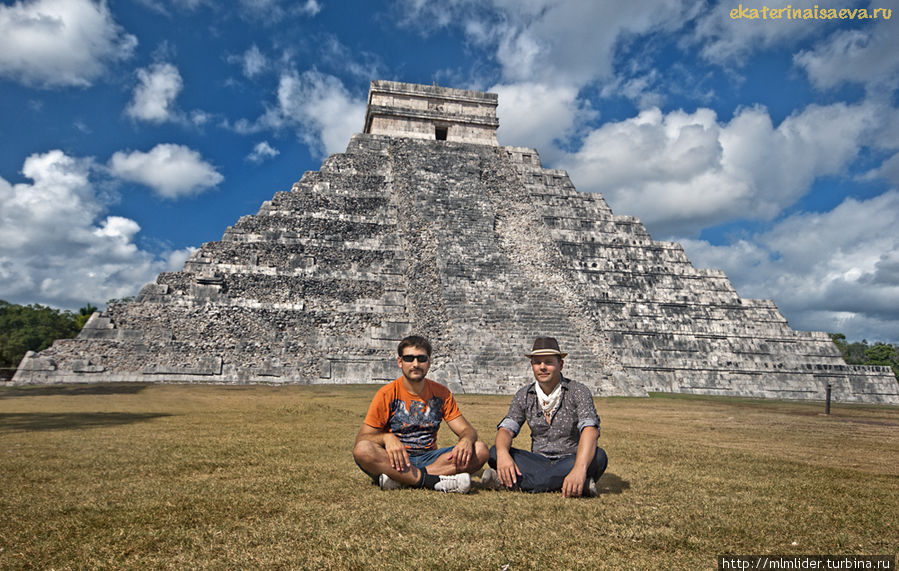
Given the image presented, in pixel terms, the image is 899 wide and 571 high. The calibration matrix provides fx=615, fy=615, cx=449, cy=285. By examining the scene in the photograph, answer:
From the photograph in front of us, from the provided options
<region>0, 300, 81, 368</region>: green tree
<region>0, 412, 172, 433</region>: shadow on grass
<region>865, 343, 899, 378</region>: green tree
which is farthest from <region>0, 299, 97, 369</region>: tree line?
<region>865, 343, 899, 378</region>: green tree

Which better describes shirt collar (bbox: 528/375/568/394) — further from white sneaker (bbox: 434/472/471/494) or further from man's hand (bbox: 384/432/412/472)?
man's hand (bbox: 384/432/412/472)

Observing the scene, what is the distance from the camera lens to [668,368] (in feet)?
61.7

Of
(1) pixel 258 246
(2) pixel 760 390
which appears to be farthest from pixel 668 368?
(1) pixel 258 246

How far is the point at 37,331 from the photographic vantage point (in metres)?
38.9

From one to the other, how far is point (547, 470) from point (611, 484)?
70 centimetres

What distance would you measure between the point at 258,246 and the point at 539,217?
32.3ft

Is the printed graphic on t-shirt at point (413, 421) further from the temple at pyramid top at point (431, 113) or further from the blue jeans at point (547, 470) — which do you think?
the temple at pyramid top at point (431, 113)

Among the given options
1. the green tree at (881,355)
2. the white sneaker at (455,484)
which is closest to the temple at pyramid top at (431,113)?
the white sneaker at (455,484)

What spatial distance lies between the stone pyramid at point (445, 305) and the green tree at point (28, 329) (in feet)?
69.9

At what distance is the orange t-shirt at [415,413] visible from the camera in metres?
4.61

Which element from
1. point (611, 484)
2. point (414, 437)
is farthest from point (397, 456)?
point (611, 484)

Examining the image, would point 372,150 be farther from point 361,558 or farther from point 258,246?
point 361,558

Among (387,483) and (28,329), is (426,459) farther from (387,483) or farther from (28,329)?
(28,329)

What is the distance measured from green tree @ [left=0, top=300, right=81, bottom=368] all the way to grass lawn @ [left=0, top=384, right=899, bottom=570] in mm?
34794
